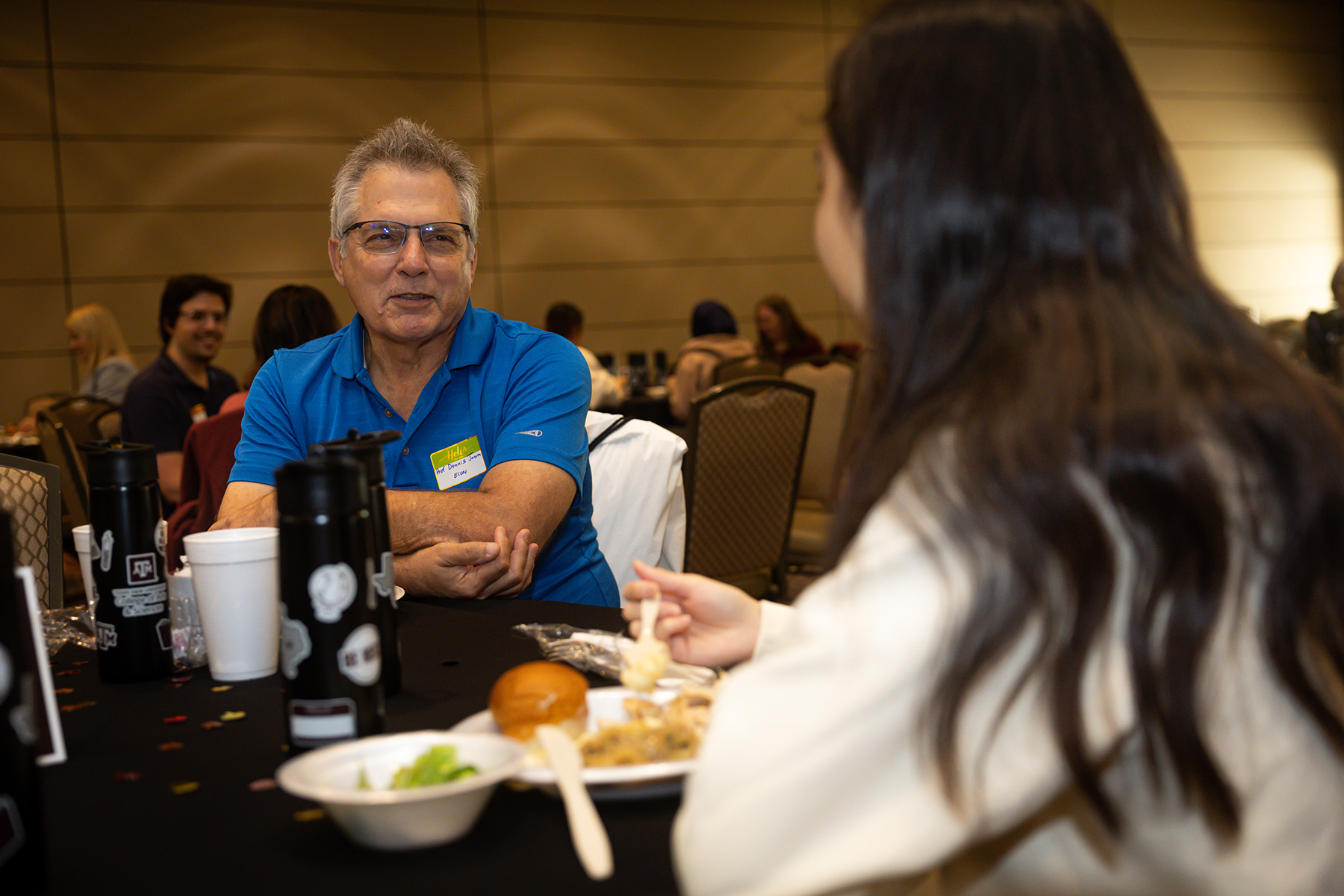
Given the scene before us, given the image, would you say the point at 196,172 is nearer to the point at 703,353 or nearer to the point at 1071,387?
the point at 703,353

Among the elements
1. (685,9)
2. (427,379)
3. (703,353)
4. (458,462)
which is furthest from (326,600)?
(685,9)

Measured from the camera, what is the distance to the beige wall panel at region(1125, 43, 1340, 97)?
10328 millimetres

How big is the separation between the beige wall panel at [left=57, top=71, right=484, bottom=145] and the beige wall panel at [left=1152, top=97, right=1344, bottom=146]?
6605mm

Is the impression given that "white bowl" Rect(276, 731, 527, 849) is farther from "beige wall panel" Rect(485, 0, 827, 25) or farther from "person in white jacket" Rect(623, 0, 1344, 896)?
"beige wall panel" Rect(485, 0, 827, 25)

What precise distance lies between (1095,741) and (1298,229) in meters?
12.3

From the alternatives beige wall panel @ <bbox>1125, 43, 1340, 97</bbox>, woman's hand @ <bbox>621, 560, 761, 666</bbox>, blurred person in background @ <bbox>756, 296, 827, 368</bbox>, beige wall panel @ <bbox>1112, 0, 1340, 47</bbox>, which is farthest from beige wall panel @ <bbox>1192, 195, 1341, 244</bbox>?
woman's hand @ <bbox>621, 560, 761, 666</bbox>

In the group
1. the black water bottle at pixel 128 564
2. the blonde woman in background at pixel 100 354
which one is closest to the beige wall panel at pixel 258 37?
the blonde woman in background at pixel 100 354

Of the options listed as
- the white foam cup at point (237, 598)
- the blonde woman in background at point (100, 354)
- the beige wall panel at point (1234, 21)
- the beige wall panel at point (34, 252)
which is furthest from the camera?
the beige wall panel at point (1234, 21)

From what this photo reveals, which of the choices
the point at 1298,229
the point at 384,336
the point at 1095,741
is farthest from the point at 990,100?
the point at 1298,229

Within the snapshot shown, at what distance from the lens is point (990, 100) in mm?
706

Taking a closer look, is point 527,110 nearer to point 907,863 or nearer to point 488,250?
point 488,250

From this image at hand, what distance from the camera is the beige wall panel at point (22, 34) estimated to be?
7.03m

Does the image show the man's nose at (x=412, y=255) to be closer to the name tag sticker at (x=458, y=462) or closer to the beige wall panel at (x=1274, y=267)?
the name tag sticker at (x=458, y=462)

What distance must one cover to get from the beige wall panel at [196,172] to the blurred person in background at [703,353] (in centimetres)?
283
